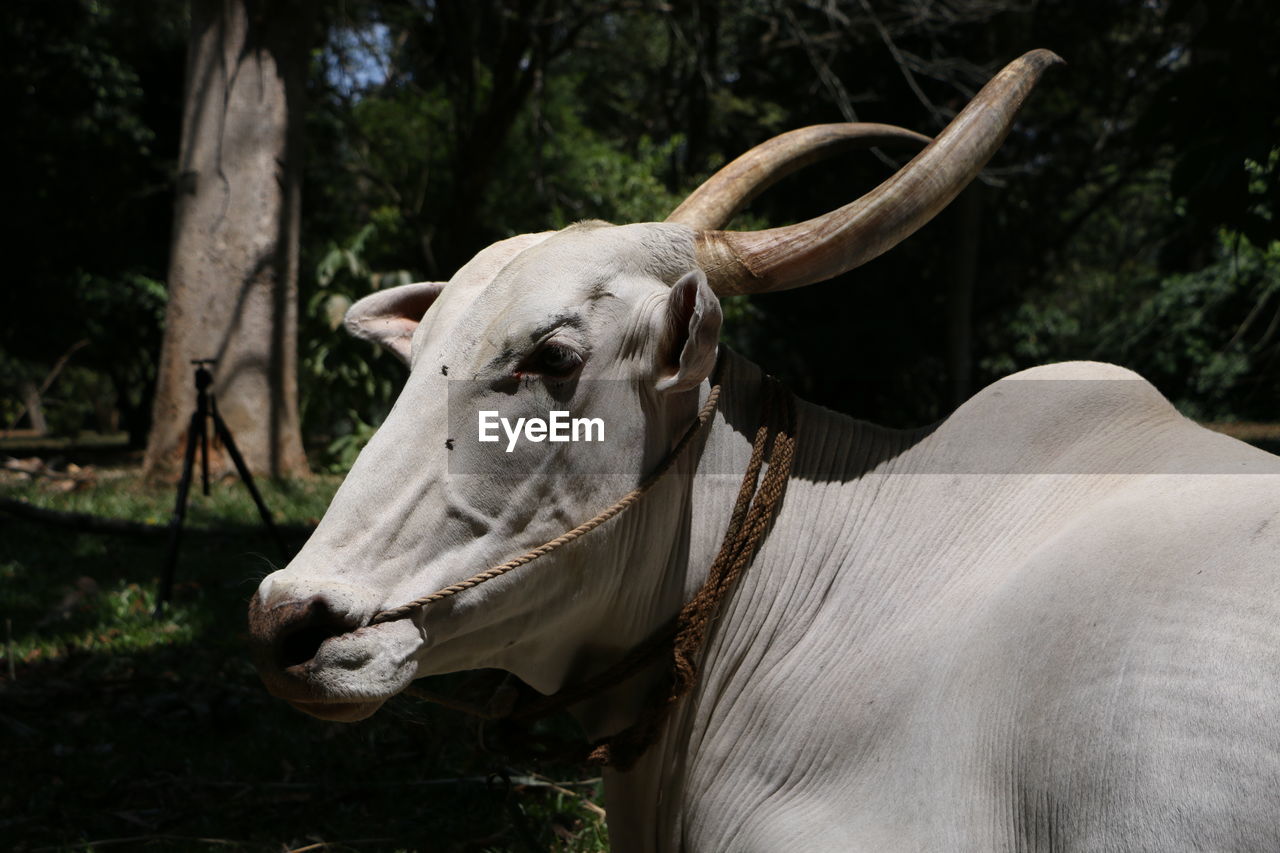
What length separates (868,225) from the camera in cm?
213

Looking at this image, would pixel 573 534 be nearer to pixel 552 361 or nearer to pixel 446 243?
pixel 552 361

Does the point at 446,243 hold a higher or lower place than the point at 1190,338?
higher

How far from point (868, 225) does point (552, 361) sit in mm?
670

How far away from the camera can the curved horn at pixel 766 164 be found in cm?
247

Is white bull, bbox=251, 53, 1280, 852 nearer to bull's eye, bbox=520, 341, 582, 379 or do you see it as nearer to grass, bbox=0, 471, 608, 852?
bull's eye, bbox=520, 341, 582, 379

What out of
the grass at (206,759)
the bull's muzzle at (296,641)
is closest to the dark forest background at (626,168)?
the grass at (206,759)

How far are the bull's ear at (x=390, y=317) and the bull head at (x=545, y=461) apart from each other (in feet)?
1.24

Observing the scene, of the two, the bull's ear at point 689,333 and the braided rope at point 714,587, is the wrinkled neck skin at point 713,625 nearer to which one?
the braided rope at point 714,587

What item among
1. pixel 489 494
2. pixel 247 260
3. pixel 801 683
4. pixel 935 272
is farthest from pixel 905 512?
pixel 935 272

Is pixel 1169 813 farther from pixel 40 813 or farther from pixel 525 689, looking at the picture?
pixel 40 813

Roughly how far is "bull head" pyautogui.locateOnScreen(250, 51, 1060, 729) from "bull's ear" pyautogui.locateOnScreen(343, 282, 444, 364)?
1.24ft

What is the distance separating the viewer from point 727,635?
2225 millimetres

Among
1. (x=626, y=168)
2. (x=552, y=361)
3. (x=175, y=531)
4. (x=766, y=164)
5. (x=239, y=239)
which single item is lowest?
(x=175, y=531)

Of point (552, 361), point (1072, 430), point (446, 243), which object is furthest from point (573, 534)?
point (446, 243)
